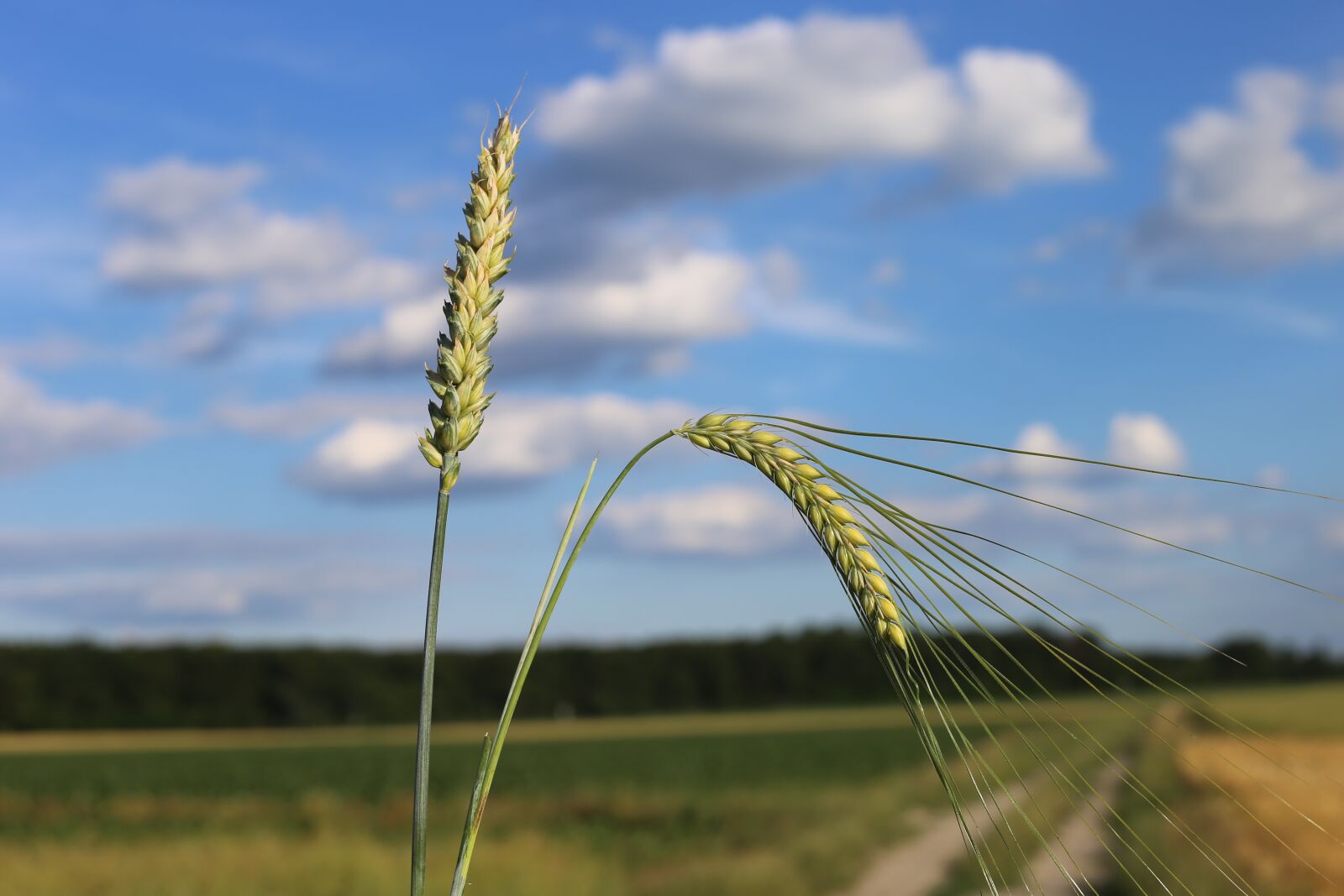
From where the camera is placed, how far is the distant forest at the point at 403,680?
2571 inches

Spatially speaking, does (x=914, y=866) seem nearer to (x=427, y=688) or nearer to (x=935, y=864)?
(x=935, y=864)

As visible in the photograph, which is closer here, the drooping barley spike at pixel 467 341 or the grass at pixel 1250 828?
the drooping barley spike at pixel 467 341

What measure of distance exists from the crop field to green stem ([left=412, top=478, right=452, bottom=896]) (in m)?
0.53

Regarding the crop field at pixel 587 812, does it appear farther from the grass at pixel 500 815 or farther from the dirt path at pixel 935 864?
A: the dirt path at pixel 935 864

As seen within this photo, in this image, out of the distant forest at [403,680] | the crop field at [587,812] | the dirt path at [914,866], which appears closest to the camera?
the crop field at [587,812]

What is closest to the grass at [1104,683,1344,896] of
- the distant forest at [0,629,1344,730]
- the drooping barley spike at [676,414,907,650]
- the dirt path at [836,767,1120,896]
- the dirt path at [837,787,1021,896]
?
the dirt path at [836,767,1120,896]

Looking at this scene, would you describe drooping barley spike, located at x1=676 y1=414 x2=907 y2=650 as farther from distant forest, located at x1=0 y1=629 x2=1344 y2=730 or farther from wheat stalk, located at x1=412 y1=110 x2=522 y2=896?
distant forest, located at x1=0 y1=629 x2=1344 y2=730

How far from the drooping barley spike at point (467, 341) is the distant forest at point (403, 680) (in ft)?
190

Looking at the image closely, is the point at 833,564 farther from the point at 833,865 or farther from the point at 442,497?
the point at 833,865

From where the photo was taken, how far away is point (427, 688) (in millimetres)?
1012

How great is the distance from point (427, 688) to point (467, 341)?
0.32 meters

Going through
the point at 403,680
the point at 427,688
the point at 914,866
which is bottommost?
the point at 403,680

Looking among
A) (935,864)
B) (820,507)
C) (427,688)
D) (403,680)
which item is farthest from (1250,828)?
(403,680)

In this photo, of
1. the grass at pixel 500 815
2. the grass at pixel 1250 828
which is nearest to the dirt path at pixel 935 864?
the grass at pixel 500 815
